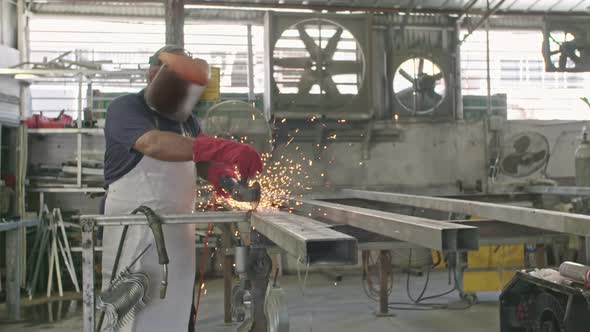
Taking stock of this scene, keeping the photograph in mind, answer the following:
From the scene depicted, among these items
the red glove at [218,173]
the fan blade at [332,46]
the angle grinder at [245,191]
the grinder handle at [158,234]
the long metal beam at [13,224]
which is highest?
the fan blade at [332,46]

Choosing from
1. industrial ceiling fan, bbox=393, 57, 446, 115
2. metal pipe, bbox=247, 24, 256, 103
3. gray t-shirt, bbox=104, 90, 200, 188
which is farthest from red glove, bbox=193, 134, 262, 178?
industrial ceiling fan, bbox=393, 57, 446, 115

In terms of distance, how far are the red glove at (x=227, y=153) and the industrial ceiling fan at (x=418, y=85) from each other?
17.1ft

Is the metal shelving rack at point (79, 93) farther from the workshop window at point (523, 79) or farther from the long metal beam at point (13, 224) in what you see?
the workshop window at point (523, 79)

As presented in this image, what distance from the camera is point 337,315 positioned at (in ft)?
16.2

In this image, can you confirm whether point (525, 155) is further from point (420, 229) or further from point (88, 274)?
point (88, 274)

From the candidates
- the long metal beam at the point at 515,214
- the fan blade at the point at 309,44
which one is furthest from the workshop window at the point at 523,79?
the long metal beam at the point at 515,214

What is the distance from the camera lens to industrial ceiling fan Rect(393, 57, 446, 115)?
669 centimetres

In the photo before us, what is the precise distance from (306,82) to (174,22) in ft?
5.09

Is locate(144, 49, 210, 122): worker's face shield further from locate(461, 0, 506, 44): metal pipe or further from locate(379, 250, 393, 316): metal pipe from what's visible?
locate(461, 0, 506, 44): metal pipe

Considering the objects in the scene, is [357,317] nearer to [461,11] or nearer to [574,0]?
[461,11]

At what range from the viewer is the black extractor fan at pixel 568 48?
627 cm

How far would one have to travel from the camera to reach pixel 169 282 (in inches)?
84.7

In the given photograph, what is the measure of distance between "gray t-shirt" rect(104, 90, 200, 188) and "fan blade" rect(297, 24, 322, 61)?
399 centimetres

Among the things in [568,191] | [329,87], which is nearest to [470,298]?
[568,191]
